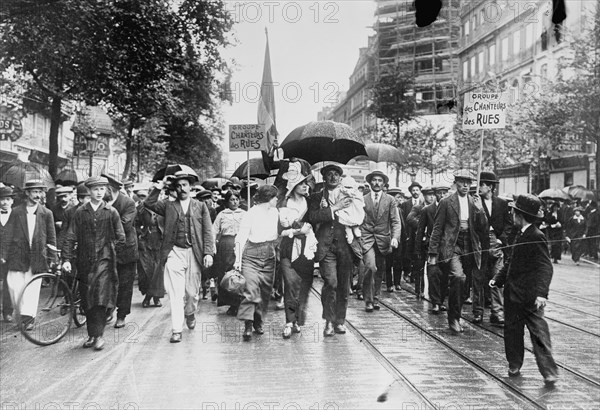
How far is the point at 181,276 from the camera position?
8242 mm

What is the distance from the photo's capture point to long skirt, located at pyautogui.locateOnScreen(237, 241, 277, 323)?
8.03m

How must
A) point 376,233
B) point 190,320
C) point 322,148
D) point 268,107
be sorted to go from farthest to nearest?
point 268,107
point 322,148
point 376,233
point 190,320

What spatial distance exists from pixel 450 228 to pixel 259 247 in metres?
2.52

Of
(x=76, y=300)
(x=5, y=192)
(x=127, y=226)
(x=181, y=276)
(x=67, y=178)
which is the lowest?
(x=76, y=300)

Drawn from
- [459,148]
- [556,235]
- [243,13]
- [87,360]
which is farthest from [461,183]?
[459,148]

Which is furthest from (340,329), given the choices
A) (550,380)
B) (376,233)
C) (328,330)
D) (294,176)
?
(550,380)

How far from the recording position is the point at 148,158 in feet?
123

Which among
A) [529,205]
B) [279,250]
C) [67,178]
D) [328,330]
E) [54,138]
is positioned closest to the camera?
[529,205]

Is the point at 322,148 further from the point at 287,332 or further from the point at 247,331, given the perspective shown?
the point at 247,331

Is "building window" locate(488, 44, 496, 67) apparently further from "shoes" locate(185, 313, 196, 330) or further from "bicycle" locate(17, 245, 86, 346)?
"bicycle" locate(17, 245, 86, 346)

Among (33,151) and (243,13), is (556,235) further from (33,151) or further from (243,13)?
(33,151)

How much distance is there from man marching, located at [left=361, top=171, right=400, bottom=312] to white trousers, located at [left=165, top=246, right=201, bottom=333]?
9.03 feet

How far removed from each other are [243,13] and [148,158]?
91.1ft

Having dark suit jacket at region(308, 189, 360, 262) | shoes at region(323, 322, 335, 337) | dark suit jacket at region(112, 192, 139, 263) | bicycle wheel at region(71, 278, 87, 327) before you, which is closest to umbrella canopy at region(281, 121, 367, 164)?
dark suit jacket at region(308, 189, 360, 262)
